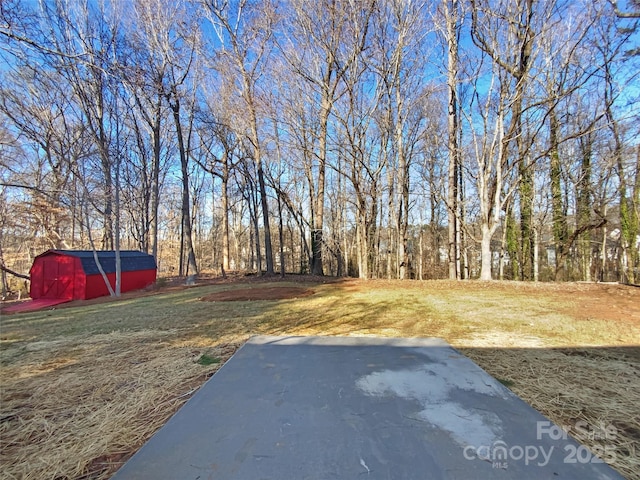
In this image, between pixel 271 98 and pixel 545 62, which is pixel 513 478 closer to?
pixel 545 62

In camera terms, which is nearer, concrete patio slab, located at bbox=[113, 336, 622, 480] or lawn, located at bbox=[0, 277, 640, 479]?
concrete patio slab, located at bbox=[113, 336, 622, 480]

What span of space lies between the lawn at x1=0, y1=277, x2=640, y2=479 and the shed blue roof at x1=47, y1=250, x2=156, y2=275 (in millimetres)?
7978

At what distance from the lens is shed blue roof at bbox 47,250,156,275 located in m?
11.8

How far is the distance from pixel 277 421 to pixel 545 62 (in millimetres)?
11855

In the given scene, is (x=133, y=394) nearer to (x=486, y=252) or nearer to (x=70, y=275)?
(x=486, y=252)

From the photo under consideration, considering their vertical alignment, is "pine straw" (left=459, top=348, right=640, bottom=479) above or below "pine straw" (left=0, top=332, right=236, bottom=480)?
below

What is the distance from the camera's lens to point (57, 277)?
1185 cm

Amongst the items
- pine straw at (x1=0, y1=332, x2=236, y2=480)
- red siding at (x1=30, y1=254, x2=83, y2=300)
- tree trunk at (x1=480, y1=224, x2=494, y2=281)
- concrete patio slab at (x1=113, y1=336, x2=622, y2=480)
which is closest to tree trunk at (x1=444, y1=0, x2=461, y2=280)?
tree trunk at (x1=480, y1=224, x2=494, y2=281)

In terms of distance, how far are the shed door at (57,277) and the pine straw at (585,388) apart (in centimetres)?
1405

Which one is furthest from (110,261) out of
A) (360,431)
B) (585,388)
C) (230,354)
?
(585,388)

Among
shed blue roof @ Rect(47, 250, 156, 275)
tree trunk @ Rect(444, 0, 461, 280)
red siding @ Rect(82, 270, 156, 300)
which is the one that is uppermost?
tree trunk @ Rect(444, 0, 461, 280)

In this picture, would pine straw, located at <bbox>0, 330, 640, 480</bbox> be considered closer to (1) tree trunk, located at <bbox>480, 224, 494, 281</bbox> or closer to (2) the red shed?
(1) tree trunk, located at <bbox>480, 224, 494, 281</bbox>

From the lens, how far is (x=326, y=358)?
2.84 metres

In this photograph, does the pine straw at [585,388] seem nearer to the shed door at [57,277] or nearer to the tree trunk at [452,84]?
the tree trunk at [452,84]
